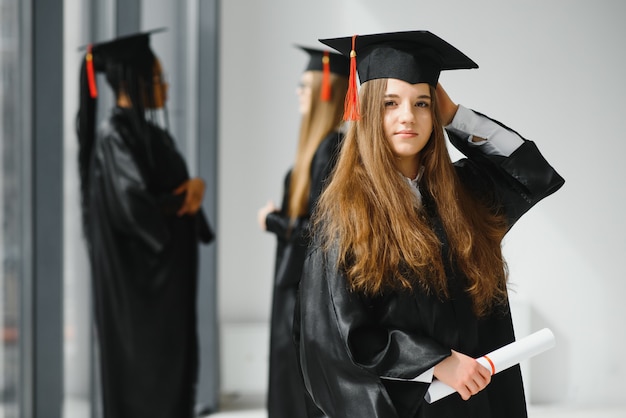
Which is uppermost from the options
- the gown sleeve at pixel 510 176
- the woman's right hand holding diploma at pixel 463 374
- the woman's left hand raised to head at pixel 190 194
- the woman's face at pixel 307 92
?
the woman's face at pixel 307 92

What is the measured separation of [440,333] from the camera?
196cm

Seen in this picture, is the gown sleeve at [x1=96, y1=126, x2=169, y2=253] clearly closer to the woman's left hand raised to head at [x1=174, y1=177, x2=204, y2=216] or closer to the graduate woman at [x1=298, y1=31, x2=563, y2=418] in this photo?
the woman's left hand raised to head at [x1=174, y1=177, x2=204, y2=216]

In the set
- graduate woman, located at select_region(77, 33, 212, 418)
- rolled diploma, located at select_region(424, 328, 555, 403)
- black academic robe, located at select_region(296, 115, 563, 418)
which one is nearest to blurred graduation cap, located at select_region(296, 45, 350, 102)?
graduate woman, located at select_region(77, 33, 212, 418)

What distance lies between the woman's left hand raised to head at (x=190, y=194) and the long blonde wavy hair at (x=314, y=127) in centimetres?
62

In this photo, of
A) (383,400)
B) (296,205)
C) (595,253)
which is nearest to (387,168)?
(383,400)

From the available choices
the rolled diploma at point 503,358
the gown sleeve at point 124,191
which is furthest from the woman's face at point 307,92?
the rolled diploma at point 503,358

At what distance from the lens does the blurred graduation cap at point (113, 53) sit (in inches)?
147

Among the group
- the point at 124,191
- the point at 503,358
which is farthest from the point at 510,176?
the point at 124,191

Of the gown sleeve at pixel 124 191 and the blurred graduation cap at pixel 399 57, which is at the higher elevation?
the blurred graduation cap at pixel 399 57

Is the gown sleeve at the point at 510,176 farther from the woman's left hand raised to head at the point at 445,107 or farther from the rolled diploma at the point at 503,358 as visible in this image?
the rolled diploma at the point at 503,358

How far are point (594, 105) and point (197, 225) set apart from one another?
7.09 ft

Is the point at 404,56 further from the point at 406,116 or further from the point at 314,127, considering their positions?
the point at 314,127

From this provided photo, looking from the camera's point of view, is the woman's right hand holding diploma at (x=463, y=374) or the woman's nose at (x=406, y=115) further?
the woman's nose at (x=406, y=115)

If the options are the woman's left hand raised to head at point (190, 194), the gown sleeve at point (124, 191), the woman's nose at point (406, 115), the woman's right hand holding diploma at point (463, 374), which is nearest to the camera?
the woman's right hand holding diploma at point (463, 374)
